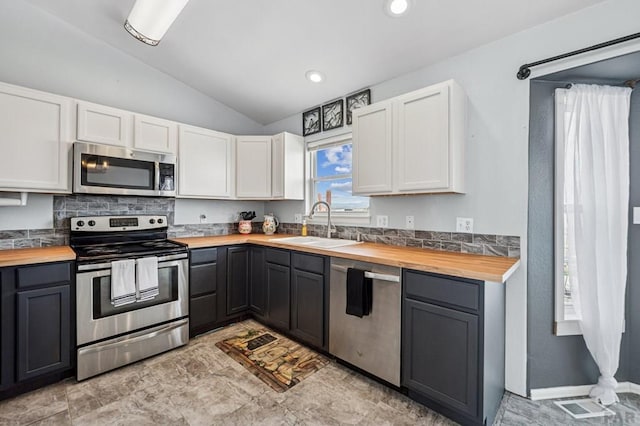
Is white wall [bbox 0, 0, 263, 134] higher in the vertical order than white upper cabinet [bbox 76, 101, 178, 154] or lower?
higher

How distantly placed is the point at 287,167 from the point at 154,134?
139 centimetres

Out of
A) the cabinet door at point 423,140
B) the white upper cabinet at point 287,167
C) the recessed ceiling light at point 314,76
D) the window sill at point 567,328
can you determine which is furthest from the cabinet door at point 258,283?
the window sill at point 567,328

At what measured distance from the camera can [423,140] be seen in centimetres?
214

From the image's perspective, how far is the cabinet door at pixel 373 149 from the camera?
2.35 metres

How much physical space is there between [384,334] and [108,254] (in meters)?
→ 2.18

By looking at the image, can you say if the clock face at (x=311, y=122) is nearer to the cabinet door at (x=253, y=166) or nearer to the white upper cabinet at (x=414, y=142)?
the cabinet door at (x=253, y=166)

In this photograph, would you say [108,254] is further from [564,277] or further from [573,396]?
[573,396]

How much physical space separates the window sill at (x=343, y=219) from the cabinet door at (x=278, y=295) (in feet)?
2.70

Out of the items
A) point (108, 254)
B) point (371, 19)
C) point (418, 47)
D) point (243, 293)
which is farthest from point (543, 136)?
point (108, 254)

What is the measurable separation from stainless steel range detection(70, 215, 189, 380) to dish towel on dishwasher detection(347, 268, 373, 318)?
5.15ft

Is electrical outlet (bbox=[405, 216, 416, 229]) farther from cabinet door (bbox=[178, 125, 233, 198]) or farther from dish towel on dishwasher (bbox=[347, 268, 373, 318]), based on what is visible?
cabinet door (bbox=[178, 125, 233, 198])

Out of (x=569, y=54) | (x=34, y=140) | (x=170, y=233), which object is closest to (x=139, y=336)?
(x=170, y=233)

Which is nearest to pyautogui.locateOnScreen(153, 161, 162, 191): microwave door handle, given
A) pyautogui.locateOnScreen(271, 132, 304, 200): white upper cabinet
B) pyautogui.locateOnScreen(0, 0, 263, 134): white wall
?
pyautogui.locateOnScreen(0, 0, 263, 134): white wall

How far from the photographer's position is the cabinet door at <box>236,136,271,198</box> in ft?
11.5
